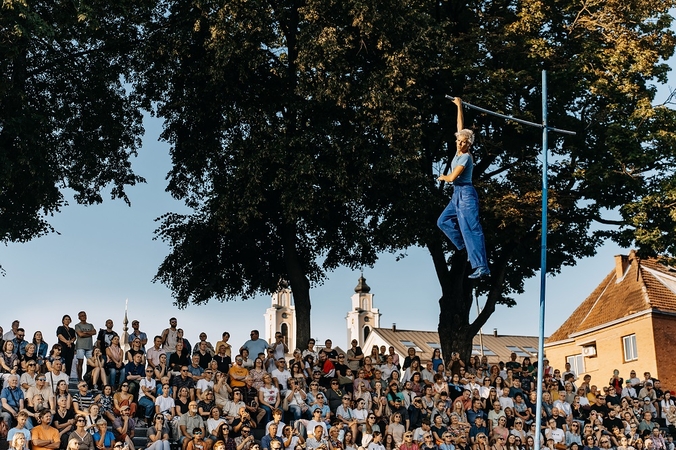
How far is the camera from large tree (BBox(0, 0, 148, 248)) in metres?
23.6

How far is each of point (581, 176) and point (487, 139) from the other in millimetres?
2907

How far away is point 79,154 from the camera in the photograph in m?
28.1

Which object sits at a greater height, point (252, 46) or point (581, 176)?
point (252, 46)

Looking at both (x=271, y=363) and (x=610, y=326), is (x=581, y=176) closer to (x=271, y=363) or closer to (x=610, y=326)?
(x=271, y=363)

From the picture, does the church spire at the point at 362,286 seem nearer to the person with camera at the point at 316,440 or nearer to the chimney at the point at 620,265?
the chimney at the point at 620,265

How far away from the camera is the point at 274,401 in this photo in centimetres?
1816

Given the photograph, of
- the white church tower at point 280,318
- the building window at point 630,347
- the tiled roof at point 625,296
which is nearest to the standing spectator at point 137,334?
the tiled roof at point 625,296

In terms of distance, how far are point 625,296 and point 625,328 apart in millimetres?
2940

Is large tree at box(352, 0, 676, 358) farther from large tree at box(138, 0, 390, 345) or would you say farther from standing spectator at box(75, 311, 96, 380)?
standing spectator at box(75, 311, 96, 380)

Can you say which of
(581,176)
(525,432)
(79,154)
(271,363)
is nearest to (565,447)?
(525,432)

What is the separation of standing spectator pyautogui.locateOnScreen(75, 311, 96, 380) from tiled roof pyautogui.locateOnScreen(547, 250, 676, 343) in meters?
27.6

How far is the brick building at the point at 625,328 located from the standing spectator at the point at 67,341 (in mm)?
28032

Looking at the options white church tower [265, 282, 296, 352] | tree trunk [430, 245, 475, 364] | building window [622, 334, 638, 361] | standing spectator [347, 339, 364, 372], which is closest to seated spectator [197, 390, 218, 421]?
standing spectator [347, 339, 364, 372]

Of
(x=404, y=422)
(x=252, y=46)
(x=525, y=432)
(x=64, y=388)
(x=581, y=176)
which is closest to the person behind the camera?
(x=64, y=388)
